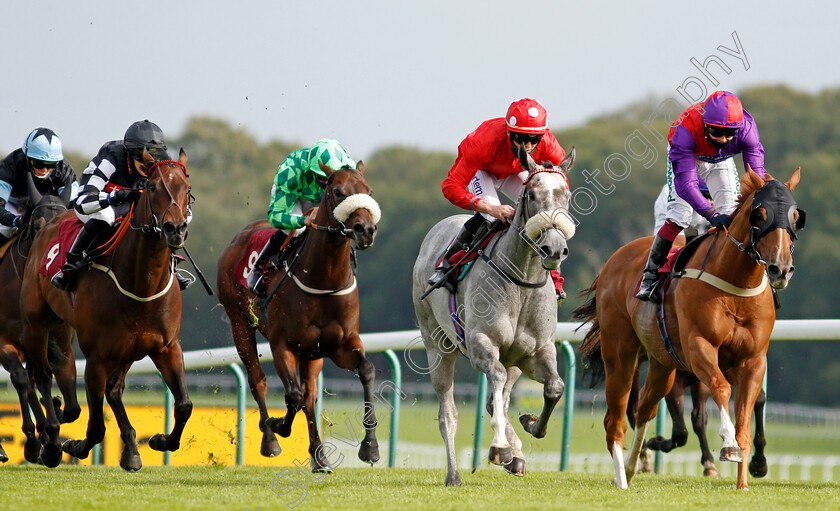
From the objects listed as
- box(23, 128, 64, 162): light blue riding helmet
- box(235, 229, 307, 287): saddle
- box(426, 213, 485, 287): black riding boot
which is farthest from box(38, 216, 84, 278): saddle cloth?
box(426, 213, 485, 287): black riding boot

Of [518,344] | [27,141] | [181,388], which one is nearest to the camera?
[518,344]

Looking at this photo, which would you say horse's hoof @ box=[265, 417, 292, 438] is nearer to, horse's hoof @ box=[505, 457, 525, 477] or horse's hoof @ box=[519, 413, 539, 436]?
horse's hoof @ box=[519, 413, 539, 436]

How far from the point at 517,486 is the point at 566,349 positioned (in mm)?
2530

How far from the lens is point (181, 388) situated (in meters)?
7.21

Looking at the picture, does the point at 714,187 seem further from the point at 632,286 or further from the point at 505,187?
the point at 505,187

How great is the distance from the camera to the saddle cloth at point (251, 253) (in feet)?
28.0

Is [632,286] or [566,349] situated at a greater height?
[632,286]

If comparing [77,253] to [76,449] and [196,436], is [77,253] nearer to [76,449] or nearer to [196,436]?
[76,449]

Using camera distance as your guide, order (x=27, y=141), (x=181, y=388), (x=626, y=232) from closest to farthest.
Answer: (x=181, y=388)
(x=27, y=141)
(x=626, y=232)

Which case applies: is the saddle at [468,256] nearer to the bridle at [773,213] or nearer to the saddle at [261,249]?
the saddle at [261,249]

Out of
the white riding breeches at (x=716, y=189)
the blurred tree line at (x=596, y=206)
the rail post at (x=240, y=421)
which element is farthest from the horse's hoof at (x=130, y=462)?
the blurred tree line at (x=596, y=206)

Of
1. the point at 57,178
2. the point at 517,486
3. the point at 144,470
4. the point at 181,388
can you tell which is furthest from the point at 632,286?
the point at 57,178

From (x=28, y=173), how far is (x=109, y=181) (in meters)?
1.80

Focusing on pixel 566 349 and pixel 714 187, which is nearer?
pixel 714 187
